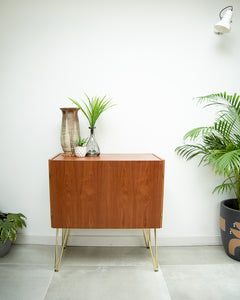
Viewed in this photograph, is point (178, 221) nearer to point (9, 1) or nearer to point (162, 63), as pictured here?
point (162, 63)

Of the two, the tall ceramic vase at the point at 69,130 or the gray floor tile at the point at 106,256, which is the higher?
the tall ceramic vase at the point at 69,130

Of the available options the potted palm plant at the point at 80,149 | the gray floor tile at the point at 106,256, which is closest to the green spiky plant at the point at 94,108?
the potted palm plant at the point at 80,149

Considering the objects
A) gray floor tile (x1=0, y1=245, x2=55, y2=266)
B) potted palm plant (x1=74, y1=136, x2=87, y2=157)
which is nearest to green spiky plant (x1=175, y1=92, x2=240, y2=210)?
potted palm plant (x1=74, y1=136, x2=87, y2=157)

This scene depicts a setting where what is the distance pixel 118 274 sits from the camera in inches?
62.9

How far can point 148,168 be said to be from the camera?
5.00ft

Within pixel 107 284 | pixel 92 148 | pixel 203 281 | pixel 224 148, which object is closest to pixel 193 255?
pixel 203 281

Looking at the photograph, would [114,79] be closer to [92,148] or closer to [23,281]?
[92,148]

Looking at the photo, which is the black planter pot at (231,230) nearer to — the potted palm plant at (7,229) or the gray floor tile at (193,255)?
the gray floor tile at (193,255)

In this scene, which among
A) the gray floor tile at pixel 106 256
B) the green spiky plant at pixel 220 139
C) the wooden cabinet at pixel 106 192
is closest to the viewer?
the wooden cabinet at pixel 106 192

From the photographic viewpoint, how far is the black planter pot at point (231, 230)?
5.57 feet

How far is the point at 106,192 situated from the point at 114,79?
3.27ft

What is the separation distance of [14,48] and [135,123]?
4.11ft

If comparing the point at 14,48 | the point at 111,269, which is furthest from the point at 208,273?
the point at 14,48

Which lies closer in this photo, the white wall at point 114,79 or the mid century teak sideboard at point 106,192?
the mid century teak sideboard at point 106,192
